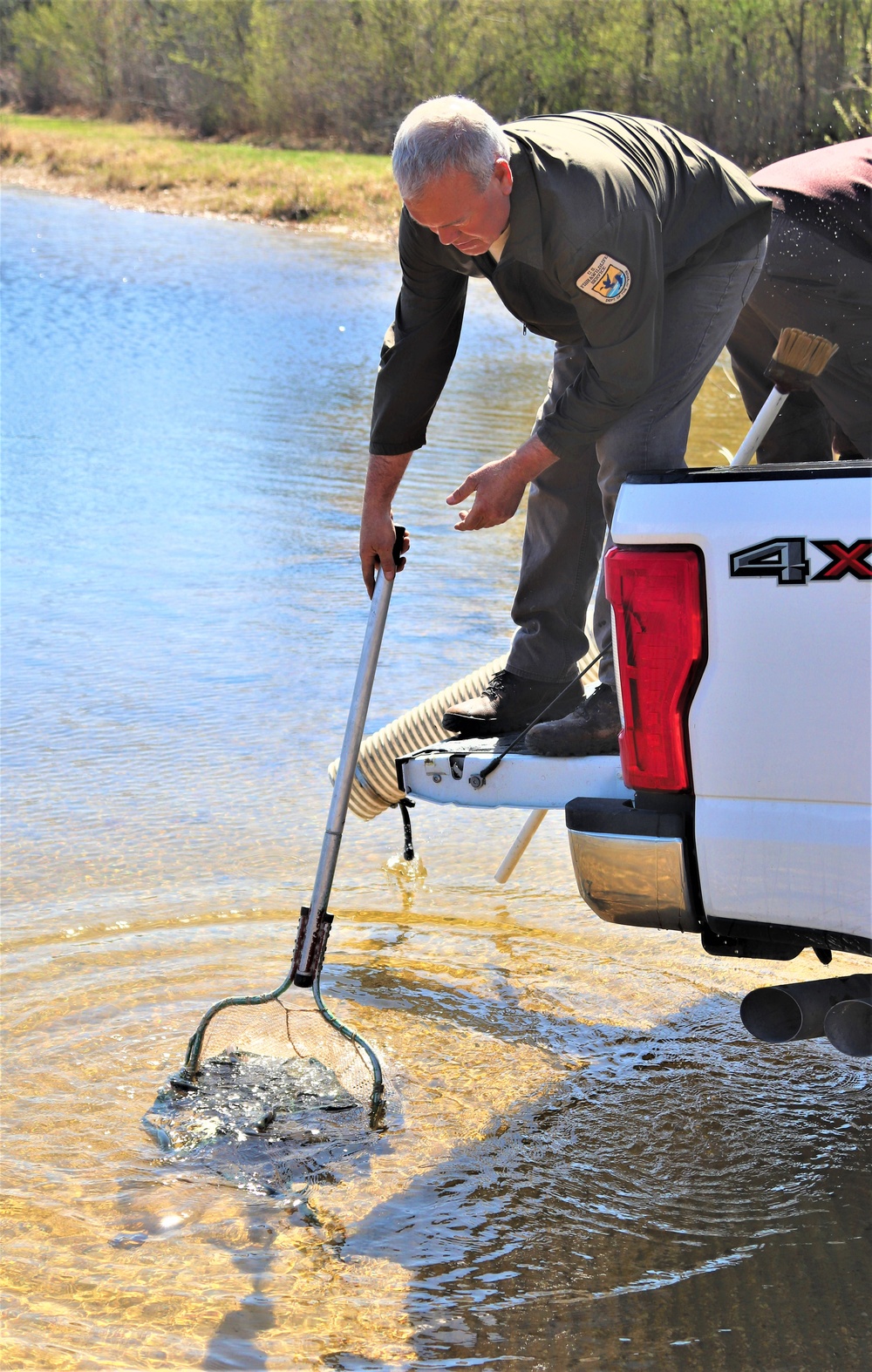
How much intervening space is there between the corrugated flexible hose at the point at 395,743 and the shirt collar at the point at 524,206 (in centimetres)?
138

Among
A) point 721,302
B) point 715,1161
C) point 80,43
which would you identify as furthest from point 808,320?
point 80,43

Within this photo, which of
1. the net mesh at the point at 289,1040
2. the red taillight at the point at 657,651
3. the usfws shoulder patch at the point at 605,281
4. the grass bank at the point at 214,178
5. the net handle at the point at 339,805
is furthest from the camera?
the grass bank at the point at 214,178

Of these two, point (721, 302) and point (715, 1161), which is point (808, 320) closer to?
point (721, 302)

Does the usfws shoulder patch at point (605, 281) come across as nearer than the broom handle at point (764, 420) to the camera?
Yes

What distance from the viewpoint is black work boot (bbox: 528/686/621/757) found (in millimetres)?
3527

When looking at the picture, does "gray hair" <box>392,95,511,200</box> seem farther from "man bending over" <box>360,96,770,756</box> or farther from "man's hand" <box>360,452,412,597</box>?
"man's hand" <box>360,452,412,597</box>

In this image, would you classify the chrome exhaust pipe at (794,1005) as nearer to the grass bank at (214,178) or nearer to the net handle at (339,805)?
the net handle at (339,805)

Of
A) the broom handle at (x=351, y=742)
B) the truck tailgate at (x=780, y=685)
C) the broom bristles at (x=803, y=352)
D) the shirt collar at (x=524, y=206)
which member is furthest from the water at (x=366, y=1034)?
the shirt collar at (x=524, y=206)

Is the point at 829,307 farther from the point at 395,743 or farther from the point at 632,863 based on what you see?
the point at 632,863

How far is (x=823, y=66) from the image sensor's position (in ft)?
86.8

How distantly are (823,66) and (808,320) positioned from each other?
24.8 meters

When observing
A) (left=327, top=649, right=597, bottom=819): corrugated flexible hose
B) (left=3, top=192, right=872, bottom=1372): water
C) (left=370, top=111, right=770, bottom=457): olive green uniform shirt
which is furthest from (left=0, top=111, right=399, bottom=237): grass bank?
(left=370, top=111, right=770, bottom=457): olive green uniform shirt

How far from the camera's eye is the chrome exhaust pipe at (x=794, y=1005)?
9.09 feet

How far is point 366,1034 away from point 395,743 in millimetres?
907
